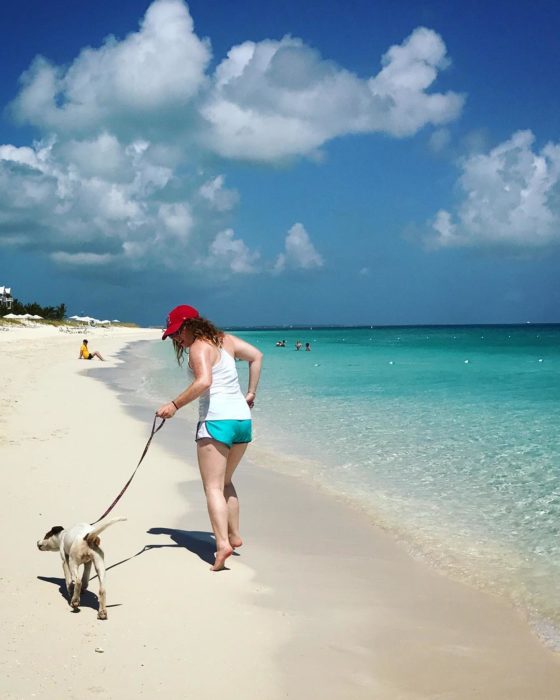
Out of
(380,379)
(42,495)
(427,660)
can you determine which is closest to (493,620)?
(427,660)

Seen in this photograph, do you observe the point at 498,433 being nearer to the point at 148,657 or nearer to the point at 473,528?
the point at 473,528

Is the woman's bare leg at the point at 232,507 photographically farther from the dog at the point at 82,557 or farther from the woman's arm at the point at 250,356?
the dog at the point at 82,557

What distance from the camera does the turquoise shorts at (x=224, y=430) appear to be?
15.8ft

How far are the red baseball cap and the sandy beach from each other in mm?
1898

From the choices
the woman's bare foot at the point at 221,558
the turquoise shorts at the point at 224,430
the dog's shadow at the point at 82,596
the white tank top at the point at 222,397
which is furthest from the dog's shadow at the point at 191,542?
the white tank top at the point at 222,397

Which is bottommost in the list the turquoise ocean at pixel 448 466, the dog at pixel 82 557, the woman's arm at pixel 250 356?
the turquoise ocean at pixel 448 466

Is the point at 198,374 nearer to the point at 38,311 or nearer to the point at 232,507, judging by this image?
the point at 232,507

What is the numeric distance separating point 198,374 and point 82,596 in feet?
5.76

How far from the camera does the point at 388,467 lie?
9359 mm

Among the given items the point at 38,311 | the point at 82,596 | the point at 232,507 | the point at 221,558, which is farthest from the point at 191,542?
the point at 38,311

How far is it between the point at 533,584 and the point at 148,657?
3.24 metres

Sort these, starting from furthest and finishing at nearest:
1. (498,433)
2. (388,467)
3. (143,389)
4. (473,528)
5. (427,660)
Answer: (143,389)
(498,433)
(388,467)
(473,528)
(427,660)

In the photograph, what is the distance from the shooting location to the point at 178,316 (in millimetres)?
4855

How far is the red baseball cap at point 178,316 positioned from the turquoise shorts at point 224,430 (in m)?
0.77
